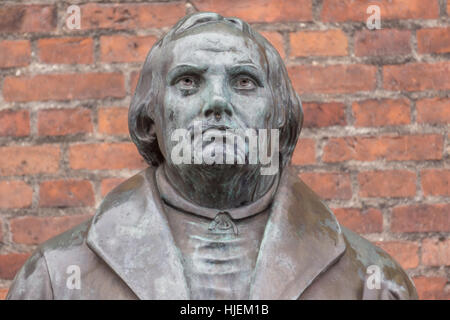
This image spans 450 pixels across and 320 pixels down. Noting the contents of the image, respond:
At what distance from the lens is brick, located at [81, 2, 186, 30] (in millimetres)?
2652

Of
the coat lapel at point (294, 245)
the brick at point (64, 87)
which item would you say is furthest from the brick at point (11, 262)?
the coat lapel at point (294, 245)

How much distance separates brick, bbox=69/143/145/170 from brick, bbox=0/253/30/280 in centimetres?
32

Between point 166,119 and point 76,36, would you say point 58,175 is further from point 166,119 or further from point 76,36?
point 166,119

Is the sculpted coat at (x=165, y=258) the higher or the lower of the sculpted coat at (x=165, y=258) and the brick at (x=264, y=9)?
the lower

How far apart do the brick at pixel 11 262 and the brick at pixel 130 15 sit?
73cm

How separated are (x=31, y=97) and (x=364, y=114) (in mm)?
1015

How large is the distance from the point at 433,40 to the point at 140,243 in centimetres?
132

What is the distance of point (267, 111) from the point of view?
1.80m

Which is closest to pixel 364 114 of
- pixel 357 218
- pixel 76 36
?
pixel 357 218

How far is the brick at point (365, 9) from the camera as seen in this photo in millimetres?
2668

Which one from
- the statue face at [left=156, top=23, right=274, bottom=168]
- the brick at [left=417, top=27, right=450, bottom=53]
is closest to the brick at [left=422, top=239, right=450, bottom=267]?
the brick at [left=417, top=27, right=450, bottom=53]

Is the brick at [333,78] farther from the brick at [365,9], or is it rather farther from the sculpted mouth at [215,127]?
the sculpted mouth at [215,127]

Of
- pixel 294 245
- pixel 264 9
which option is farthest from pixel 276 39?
pixel 294 245

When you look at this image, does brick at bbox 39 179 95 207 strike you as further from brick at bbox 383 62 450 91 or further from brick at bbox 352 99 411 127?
brick at bbox 383 62 450 91
